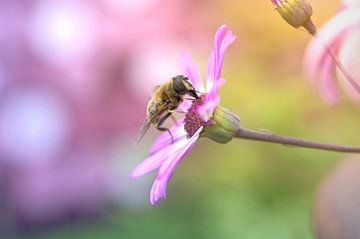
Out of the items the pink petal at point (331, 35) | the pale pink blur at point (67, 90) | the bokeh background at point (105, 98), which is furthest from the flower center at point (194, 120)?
the pale pink blur at point (67, 90)

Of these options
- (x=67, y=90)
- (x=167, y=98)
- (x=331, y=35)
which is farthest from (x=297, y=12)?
(x=67, y=90)

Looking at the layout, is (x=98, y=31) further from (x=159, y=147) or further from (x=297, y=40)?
(x=159, y=147)

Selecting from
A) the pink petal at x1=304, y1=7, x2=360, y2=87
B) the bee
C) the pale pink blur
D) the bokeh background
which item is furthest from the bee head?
the pale pink blur

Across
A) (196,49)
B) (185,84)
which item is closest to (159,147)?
(185,84)

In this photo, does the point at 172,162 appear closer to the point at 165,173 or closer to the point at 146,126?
the point at 165,173

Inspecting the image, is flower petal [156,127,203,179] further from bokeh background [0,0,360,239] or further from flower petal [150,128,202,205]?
bokeh background [0,0,360,239]
